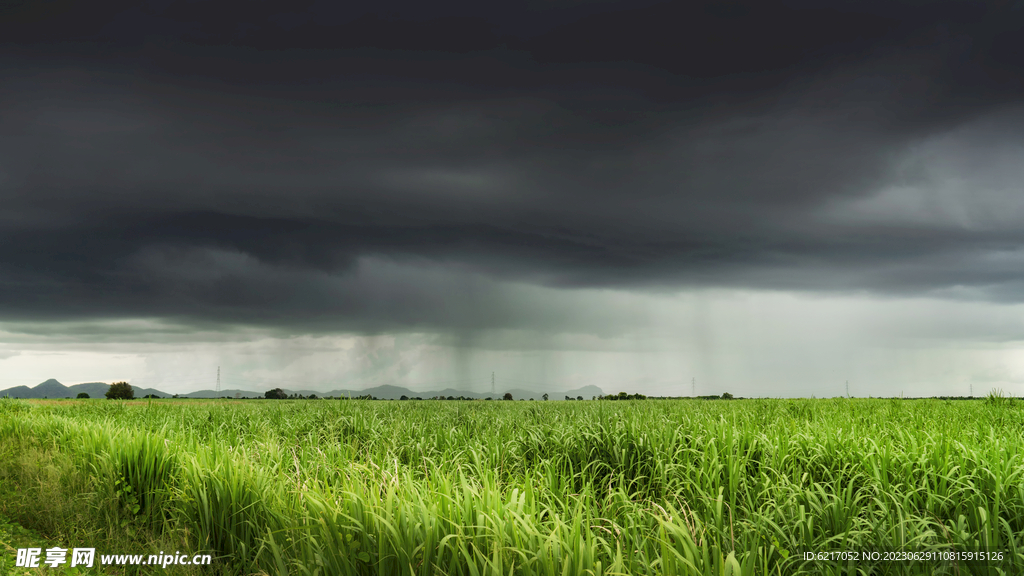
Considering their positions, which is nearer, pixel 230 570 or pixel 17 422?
pixel 230 570

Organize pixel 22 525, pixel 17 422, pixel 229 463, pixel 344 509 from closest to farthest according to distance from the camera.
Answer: pixel 344 509 < pixel 229 463 < pixel 22 525 < pixel 17 422

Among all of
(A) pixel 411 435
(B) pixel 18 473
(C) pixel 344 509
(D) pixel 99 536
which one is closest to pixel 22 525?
(D) pixel 99 536

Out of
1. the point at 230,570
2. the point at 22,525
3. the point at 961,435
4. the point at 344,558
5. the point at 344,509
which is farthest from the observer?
the point at 961,435

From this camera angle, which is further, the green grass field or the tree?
the tree

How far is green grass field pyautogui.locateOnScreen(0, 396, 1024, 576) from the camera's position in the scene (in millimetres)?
4824

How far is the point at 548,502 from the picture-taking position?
7.12 metres

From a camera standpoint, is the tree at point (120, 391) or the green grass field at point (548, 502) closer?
the green grass field at point (548, 502)

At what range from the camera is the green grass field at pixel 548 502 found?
190 inches

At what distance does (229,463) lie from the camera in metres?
7.82

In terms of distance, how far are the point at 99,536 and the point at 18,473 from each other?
253 inches

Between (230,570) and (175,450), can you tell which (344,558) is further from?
(175,450)

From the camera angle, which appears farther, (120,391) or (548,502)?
(120,391)

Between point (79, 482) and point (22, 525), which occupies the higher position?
point (79, 482)

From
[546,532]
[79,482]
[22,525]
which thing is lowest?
[22,525]
